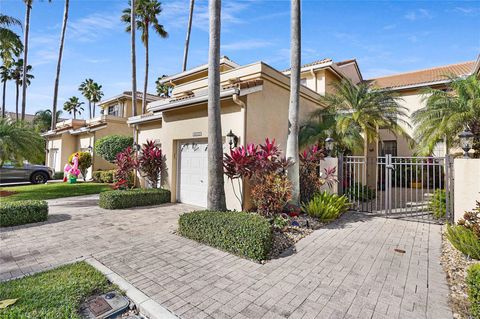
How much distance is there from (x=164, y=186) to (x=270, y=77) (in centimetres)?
714

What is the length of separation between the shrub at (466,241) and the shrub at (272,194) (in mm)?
4040

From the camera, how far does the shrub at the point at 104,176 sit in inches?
699

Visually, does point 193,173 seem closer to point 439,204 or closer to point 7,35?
point 439,204

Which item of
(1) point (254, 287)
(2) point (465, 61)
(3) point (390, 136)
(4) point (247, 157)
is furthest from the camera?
(2) point (465, 61)

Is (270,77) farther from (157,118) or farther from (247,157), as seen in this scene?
(157,118)

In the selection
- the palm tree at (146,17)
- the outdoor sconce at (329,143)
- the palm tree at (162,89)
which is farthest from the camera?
the palm tree at (162,89)

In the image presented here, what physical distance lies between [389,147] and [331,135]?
10.4m

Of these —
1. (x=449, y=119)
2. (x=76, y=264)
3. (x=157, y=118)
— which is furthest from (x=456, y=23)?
(x=76, y=264)

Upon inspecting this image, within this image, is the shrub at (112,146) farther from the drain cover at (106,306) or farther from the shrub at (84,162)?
the drain cover at (106,306)

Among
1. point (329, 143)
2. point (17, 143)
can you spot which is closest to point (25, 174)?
point (17, 143)

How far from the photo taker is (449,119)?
9.84 meters

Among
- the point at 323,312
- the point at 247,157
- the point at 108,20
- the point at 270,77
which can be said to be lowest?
the point at 323,312

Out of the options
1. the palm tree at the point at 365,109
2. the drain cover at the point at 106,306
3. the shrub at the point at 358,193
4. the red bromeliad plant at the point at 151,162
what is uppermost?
the palm tree at the point at 365,109

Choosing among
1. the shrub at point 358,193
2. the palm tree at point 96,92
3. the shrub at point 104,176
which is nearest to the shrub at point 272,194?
the shrub at point 358,193
